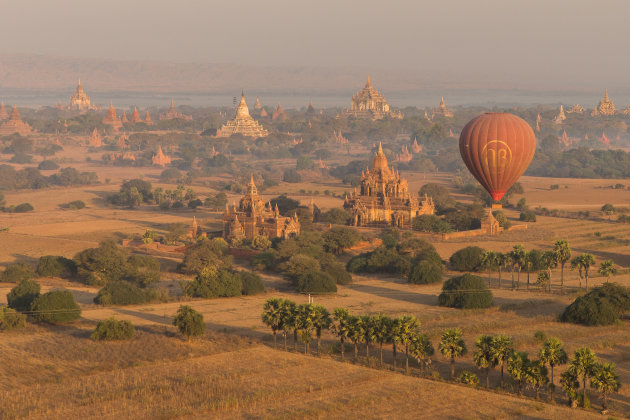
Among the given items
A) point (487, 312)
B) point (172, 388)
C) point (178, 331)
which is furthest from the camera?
point (487, 312)

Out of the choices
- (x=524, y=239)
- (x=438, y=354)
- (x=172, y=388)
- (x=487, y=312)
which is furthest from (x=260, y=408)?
(x=524, y=239)

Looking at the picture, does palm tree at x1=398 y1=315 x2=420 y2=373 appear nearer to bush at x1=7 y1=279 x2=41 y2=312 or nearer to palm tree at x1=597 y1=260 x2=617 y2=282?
bush at x1=7 y1=279 x2=41 y2=312

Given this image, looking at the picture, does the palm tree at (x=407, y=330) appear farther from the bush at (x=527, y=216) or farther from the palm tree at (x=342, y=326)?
the bush at (x=527, y=216)

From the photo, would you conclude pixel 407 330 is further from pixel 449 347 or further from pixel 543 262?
pixel 543 262

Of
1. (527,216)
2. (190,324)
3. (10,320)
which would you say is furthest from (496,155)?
(10,320)

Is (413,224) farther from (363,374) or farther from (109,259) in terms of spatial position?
(363,374)

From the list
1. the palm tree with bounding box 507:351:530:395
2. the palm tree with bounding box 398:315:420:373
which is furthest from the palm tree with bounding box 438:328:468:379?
the palm tree with bounding box 507:351:530:395
